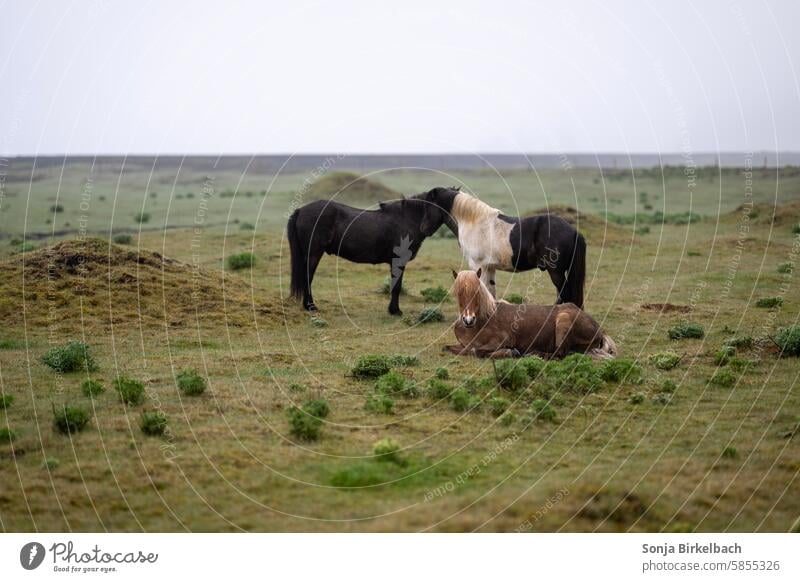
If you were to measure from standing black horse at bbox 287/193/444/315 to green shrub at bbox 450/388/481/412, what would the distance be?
765cm

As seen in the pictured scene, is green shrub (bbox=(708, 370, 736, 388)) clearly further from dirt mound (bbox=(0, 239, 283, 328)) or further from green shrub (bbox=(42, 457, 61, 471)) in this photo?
green shrub (bbox=(42, 457, 61, 471))

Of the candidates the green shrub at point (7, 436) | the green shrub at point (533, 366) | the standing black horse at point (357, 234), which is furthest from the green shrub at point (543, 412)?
the standing black horse at point (357, 234)

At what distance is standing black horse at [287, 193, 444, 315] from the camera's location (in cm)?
1994

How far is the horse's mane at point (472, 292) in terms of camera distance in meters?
14.7

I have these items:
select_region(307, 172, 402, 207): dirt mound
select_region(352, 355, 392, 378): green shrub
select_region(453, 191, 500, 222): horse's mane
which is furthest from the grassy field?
select_region(307, 172, 402, 207): dirt mound

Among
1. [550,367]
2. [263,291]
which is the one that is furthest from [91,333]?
[550,367]

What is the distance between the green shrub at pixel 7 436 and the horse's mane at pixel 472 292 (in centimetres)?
780

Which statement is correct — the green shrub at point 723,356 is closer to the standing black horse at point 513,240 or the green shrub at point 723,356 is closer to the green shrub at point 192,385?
the standing black horse at point 513,240

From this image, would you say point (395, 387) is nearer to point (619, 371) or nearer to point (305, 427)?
point (305, 427)

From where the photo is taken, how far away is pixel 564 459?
10.4 metres

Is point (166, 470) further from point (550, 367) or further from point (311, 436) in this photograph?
point (550, 367)

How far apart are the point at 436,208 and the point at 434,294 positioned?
330 cm
